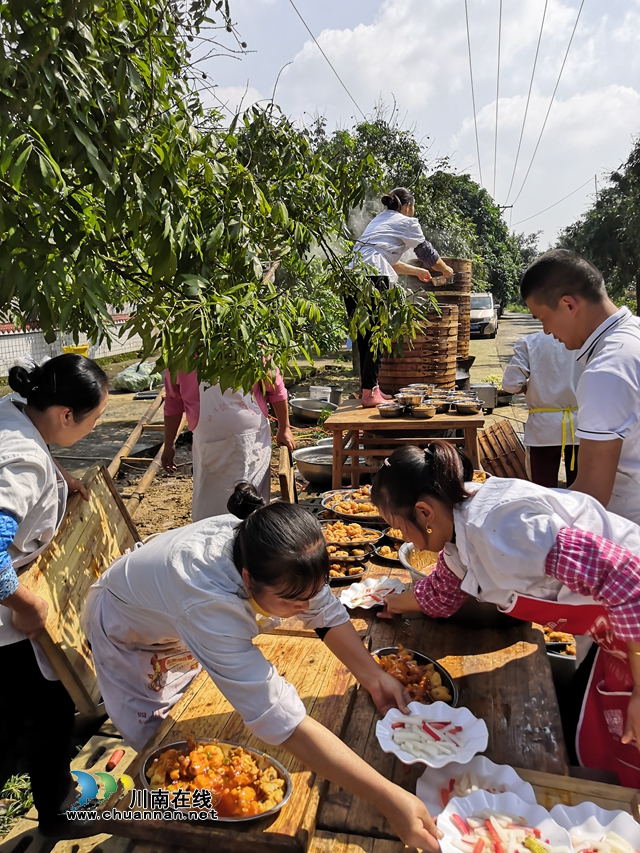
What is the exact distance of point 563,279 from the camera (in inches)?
89.0

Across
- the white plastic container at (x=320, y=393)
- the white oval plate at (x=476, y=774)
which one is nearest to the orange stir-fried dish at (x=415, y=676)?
the white oval plate at (x=476, y=774)

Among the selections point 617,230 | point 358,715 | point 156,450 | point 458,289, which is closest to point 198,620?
point 358,715

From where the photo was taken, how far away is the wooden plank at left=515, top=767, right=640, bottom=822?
1.48 metres

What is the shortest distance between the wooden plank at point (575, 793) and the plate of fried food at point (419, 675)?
327 mm

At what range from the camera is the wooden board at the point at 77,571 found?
2.34 m

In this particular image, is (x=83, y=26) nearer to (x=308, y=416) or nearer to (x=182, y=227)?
(x=182, y=227)

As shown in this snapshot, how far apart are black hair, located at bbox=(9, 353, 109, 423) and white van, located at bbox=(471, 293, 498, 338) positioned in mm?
23343

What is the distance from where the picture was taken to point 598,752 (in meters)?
1.92

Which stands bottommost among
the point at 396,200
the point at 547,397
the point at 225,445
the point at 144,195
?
A: the point at 225,445

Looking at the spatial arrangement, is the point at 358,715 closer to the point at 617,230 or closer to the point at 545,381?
the point at 545,381

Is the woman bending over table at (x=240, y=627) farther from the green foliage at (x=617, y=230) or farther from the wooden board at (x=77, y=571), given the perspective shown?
the green foliage at (x=617, y=230)

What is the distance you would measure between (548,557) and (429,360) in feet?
13.5

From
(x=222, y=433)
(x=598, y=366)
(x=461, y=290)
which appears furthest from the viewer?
(x=461, y=290)

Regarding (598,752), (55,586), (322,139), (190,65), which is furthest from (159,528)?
(322,139)
